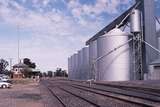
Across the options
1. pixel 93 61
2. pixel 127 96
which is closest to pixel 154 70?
pixel 93 61

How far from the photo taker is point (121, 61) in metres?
70.6

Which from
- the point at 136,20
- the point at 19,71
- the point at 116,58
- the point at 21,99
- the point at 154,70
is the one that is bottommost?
Result: the point at 21,99

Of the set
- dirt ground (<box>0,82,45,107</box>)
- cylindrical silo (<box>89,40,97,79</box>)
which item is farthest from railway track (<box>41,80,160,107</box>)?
cylindrical silo (<box>89,40,97,79</box>)

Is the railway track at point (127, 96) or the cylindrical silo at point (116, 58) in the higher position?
the cylindrical silo at point (116, 58)

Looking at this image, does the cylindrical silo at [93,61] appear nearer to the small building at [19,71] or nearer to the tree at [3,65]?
the small building at [19,71]

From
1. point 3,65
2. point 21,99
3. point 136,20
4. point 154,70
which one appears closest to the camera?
point 21,99

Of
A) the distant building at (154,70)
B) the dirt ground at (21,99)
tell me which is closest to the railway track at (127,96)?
the dirt ground at (21,99)

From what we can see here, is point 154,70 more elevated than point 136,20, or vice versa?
point 136,20

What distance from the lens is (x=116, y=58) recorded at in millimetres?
71125

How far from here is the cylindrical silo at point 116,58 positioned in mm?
70000

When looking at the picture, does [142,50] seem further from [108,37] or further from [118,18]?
[118,18]

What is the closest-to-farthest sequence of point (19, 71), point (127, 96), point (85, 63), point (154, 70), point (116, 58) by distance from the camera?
1. point (127, 96)
2. point (154, 70)
3. point (116, 58)
4. point (85, 63)
5. point (19, 71)

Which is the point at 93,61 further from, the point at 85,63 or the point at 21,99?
the point at 21,99

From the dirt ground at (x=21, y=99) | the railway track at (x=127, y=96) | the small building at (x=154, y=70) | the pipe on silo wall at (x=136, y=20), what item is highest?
the pipe on silo wall at (x=136, y=20)
